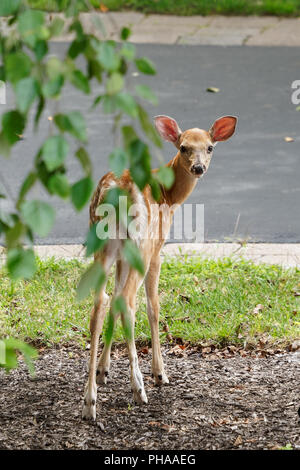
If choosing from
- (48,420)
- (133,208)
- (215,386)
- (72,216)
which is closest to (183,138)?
(133,208)

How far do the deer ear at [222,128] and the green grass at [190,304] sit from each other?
137cm

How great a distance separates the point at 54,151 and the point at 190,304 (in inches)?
167

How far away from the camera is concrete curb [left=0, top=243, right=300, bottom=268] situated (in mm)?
7242

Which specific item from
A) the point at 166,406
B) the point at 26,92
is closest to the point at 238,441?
the point at 166,406

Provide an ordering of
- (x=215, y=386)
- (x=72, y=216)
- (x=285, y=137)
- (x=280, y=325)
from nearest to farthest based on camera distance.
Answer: (x=215, y=386) < (x=280, y=325) < (x=72, y=216) < (x=285, y=137)

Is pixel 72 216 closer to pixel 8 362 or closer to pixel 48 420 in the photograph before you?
pixel 48 420

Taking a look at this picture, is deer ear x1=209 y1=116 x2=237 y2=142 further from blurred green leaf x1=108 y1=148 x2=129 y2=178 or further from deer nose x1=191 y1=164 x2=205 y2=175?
blurred green leaf x1=108 y1=148 x2=129 y2=178

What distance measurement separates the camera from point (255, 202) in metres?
8.76

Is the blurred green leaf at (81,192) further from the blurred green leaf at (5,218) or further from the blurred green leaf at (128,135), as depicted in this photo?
the blurred green leaf at (5,218)

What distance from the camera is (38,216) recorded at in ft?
7.64

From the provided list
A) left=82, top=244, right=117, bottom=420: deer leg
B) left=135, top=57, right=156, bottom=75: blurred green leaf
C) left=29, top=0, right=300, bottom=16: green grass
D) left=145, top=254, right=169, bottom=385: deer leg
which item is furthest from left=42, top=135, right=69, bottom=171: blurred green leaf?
left=29, top=0, right=300, bottom=16: green grass

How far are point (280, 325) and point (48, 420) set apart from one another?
207cm

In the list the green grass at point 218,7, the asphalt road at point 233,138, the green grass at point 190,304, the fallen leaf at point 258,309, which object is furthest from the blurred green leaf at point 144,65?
the green grass at point 218,7

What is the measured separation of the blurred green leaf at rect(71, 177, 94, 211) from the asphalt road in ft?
17.7
